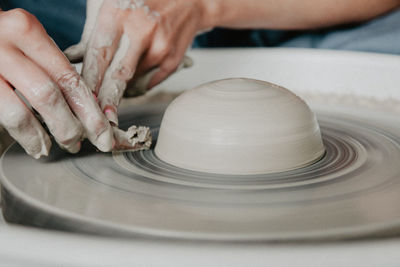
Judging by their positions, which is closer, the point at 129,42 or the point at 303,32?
the point at 129,42

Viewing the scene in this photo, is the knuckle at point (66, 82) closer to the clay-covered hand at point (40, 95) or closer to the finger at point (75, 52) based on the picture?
the clay-covered hand at point (40, 95)

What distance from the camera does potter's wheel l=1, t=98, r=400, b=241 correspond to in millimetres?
578

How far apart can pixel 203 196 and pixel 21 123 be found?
0.33 meters

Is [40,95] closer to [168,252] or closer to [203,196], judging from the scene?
[203,196]

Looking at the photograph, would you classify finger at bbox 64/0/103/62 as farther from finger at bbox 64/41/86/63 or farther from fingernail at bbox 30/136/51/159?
fingernail at bbox 30/136/51/159

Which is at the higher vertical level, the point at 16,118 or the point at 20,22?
the point at 20,22

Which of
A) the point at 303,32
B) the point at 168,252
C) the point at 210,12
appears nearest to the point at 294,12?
the point at 303,32

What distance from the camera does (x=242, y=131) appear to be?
0.76 meters

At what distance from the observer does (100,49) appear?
1.03 m

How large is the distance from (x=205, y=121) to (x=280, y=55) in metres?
0.75

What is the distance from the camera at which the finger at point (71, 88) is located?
2.65 ft

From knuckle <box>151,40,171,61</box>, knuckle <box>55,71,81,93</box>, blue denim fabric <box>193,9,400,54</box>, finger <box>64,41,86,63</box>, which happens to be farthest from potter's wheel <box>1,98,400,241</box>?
blue denim fabric <box>193,9,400,54</box>

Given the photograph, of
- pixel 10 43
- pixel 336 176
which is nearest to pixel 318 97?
pixel 336 176

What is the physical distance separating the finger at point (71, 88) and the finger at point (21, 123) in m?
0.06
